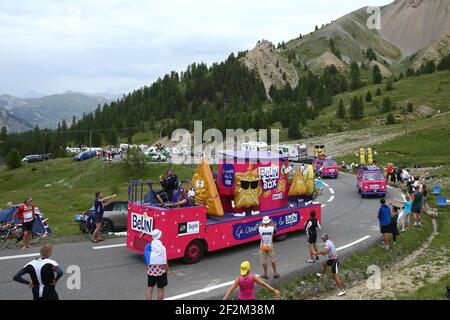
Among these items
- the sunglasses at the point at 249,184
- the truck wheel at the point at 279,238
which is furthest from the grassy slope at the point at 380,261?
the sunglasses at the point at 249,184

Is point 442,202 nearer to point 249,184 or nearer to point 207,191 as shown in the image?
point 249,184

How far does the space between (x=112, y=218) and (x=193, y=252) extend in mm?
6558

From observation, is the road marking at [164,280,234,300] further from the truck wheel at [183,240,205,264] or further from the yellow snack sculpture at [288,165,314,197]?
the yellow snack sculpture at [288,165,314,197]

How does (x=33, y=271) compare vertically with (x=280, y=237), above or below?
above

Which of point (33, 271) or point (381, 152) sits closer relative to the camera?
point (33, 271)

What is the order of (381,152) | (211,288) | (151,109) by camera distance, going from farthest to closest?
(151,109), (381,152), (211,288)

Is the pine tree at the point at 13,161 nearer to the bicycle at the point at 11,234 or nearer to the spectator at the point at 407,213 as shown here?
the bicycle at the point at 11,234

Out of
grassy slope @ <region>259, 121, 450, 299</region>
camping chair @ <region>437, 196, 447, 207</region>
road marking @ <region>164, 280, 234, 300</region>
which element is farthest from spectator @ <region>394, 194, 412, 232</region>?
road marking @ <region>164, 280, 234, 300</region>

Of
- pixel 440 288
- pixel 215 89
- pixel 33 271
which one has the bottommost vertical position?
pixel 440 288

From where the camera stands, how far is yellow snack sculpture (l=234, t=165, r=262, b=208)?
51.9 ft

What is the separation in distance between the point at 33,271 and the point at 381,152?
54155 millimetres

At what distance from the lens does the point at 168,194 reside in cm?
1488
